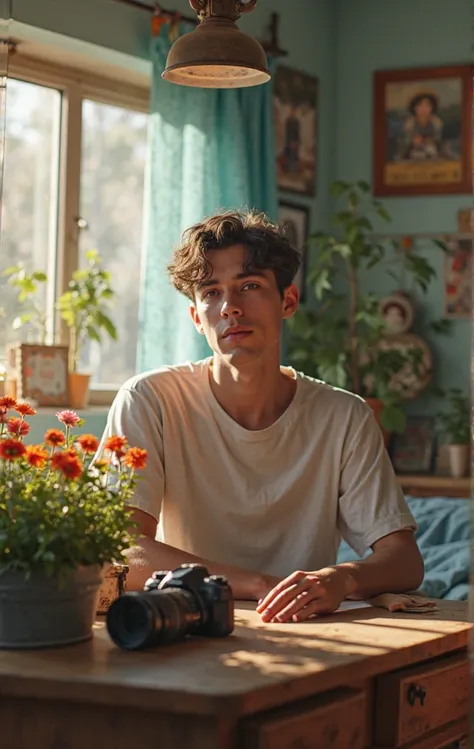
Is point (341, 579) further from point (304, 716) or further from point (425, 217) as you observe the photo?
point (425, 217)

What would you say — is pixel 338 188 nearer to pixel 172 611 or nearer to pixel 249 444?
pixel 249 444

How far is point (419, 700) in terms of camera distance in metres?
1.77

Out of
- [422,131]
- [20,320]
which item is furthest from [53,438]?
[422,131]

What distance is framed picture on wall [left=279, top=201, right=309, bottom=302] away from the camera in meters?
5.50

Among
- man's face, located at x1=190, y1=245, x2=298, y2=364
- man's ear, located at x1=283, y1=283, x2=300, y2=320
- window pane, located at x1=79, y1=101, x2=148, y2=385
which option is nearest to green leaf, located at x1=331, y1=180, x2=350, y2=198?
window pane, located at x1=79, y1=101, x2=148, y2=385

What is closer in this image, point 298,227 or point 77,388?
point 77,388

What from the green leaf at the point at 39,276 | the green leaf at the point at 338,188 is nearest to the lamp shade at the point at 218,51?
the green leaf at the point at 39,276

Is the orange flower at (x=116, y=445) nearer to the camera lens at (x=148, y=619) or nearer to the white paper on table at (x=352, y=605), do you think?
the camera lens at (x=148, y=619)

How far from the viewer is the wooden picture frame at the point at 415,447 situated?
5.59 m

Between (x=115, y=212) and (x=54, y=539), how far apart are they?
3.40m

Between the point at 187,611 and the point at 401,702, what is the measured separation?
1.03 ft

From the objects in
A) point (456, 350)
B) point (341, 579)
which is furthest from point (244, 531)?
point (456, 350)

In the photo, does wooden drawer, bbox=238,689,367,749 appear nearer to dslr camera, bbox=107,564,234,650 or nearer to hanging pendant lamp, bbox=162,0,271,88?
dslr camera, bbox=107,564,234,650

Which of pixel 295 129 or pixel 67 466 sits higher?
pixel 295 129
